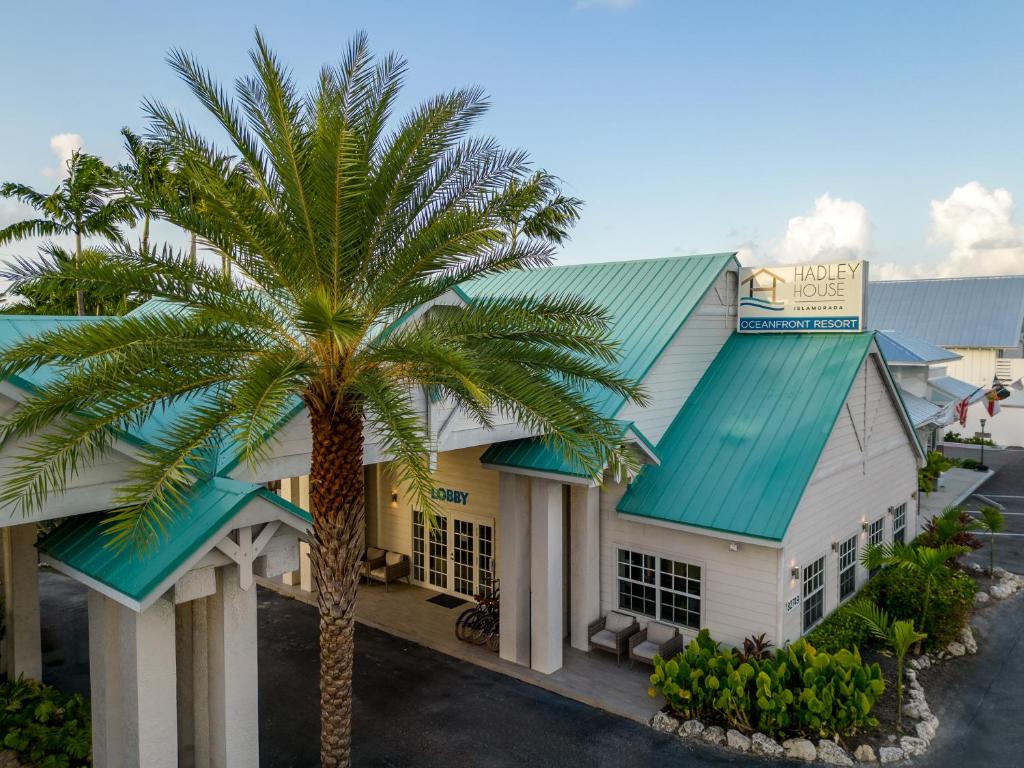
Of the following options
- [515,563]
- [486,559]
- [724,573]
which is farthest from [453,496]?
[724,573]

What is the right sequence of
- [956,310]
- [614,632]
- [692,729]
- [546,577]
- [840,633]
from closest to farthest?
1. [692,729]
2. [546,577]
3. [840,633]
4. [614,632]
5. [956,310]

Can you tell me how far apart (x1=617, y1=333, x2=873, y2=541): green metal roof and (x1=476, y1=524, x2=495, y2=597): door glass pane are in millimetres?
4085

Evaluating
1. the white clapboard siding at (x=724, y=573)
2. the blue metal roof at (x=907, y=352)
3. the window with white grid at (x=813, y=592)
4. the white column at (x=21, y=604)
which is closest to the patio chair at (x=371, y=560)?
the white clapboard siding at (x=724, y=573)

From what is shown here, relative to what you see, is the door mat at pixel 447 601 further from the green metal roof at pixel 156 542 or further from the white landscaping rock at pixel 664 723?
the green metal roof at pixel 156 542

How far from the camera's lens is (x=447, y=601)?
17906 mm

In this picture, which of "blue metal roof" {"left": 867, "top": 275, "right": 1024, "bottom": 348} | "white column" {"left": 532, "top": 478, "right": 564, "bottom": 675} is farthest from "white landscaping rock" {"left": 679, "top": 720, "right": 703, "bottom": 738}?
"blue metal roof" {"left": 867, "top": 275, "right": 1024, "bottom": 348}

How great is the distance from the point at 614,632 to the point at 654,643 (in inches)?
35.5

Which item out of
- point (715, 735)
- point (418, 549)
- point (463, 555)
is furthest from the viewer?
point (418, 549)

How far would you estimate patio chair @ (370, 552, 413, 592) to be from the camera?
1866 centimetres

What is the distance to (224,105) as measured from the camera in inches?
321

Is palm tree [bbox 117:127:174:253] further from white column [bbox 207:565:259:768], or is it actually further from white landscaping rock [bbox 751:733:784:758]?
white landscaping rock [bbox 751:733:784:758]

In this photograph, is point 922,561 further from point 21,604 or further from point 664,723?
point 21,604

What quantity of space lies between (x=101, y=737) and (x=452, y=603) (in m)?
9.35

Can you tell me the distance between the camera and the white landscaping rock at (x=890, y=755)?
432 inches
